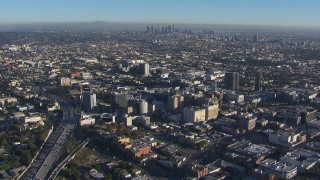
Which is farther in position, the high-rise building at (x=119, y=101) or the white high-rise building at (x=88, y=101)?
the high-rise building at (x=119, y=101)

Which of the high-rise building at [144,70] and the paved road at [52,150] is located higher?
the high-rise building at [144,70]

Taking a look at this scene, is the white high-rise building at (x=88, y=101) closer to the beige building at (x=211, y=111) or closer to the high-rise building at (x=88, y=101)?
the high-rise building at (x=88, y=101)

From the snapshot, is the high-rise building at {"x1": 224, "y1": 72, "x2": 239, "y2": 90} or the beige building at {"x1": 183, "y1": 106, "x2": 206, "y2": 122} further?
the high-rise building at {"x1": 224, "y1": 72, "x2": 239, "y2": 90}

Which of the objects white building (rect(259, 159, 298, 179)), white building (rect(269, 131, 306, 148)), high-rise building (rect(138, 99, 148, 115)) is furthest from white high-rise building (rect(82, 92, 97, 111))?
white building (rect(259, 159, 298, 179))

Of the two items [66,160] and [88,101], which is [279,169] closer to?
[66,160]

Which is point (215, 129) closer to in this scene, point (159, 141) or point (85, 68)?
point (159, 141)

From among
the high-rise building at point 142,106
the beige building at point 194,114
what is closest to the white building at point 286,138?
the beige building at point 194,114

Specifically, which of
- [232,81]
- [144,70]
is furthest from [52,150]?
[144,70]

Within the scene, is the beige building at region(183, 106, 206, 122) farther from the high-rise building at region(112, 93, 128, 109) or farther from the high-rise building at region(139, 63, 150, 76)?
the high-rise building at region(139, 63, 150, 76)
